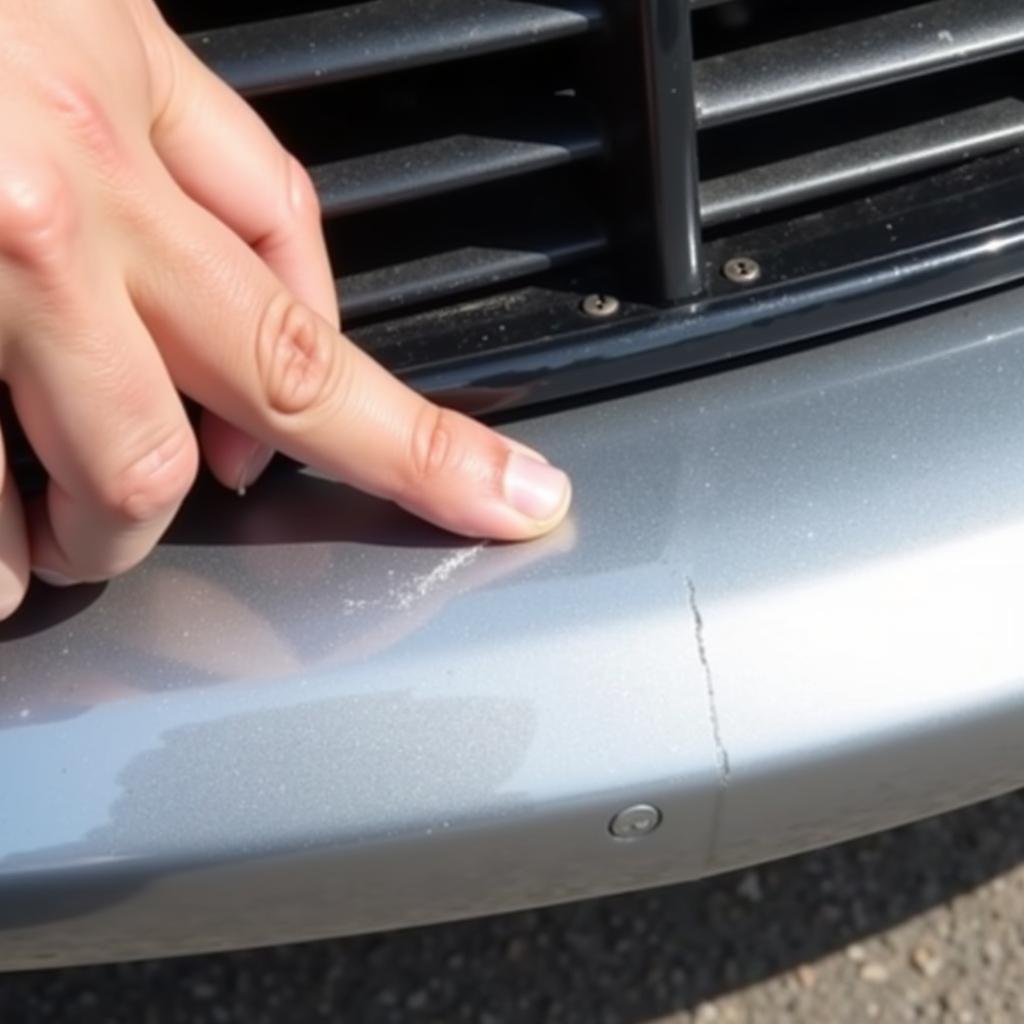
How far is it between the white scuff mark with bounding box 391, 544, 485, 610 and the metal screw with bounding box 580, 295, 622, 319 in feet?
0.70

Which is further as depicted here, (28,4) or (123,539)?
(123,539)

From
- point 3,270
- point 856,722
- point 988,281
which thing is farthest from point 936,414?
point 3,270

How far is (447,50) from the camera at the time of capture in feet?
4.42

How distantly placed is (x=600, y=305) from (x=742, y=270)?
119 mm

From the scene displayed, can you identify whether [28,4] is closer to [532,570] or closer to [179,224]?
[179,224]

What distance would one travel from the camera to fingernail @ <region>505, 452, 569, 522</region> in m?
1.35

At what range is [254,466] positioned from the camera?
1.39m

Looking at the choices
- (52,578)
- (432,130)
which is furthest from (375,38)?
(52,578)

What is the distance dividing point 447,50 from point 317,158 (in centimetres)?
15

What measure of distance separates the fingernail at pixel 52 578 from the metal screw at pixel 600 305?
0.45m

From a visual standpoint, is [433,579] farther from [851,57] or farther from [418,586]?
[851,57]

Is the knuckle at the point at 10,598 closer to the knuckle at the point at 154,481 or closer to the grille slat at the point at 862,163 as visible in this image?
the knuckle at the point at 154,481

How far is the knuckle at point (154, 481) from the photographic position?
1236mm

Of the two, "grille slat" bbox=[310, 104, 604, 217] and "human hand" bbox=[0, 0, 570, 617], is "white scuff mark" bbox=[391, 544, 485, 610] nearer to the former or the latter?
"human hand" bbox=[0, 0, 570, 617]
